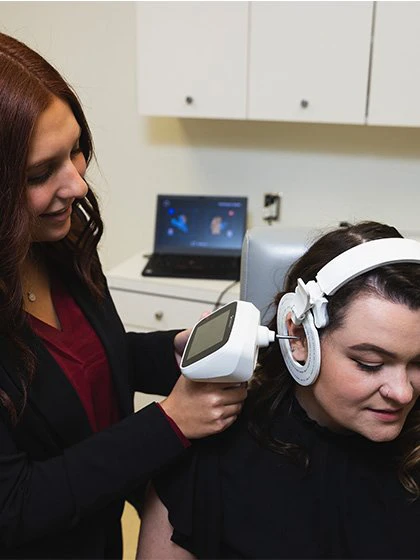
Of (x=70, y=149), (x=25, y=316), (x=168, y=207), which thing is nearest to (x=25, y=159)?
(x=70, y=149)

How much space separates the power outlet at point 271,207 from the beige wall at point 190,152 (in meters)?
0.03

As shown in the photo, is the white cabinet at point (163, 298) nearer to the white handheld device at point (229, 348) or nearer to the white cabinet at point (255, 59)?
the white cabinet at point (255, 59)

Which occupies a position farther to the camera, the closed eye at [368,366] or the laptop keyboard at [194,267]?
the laptop keyboard at [194,267]

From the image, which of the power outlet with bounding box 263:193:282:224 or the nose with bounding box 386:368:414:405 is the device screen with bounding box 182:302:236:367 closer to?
the nose with bounding box 386:368:414:405

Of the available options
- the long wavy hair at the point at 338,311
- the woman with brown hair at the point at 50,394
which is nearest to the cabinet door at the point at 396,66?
the long wavy hair at the point at 338,311

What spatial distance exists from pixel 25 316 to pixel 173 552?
0.49 metres

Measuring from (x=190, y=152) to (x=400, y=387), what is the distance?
1.99 m

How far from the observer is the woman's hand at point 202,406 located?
3.49ft

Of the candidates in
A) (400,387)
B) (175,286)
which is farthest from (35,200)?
(175,286)

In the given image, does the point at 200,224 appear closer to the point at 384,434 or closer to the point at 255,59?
the point at 255,59

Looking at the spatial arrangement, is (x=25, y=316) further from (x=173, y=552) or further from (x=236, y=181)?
(x=236, y=181)

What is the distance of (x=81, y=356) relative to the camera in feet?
4.09

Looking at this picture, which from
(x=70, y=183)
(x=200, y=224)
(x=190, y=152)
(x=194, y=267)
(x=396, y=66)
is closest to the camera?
(x=70, y=183)

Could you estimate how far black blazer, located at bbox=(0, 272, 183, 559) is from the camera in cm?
103
